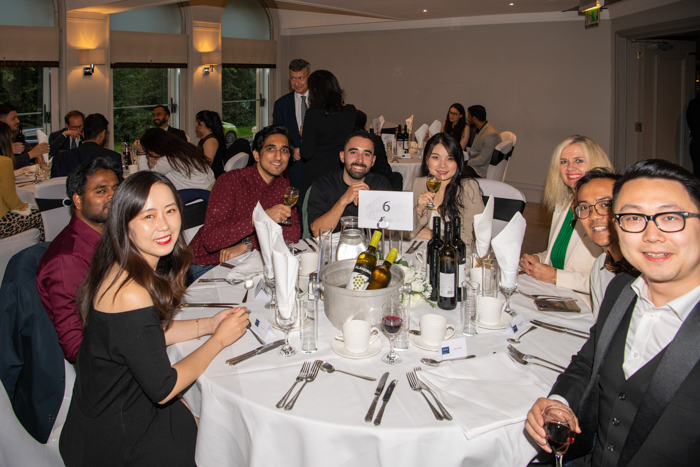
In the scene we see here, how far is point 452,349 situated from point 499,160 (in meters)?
5.37

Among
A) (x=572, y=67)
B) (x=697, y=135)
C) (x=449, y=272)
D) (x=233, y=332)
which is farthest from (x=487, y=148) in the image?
(x=233, y=332)

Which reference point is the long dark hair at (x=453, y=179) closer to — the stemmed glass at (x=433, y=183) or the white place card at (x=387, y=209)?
the stemmed glass at (x=433, y=183)

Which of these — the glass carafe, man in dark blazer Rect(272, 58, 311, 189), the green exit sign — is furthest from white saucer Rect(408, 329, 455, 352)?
the green exit sign

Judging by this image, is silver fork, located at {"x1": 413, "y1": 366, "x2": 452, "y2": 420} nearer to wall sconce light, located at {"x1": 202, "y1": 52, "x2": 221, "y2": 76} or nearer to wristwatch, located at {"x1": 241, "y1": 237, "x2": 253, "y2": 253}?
wristwatch, located at {"x1": 241, "y1": 237, "x2": 253, "y2": 253}

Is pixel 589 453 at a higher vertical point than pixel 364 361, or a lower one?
lower

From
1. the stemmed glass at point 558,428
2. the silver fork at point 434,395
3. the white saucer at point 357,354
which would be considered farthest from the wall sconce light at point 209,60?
the stemmed glass at point 558,428

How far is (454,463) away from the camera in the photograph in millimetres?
1372

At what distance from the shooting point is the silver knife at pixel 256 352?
65.7 inches

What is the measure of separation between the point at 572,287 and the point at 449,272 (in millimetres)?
696

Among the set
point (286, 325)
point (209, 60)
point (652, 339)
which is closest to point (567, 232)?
point (652, 339)

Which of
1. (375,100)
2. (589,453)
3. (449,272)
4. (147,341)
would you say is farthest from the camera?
(375,100)

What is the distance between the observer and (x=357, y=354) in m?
1.68

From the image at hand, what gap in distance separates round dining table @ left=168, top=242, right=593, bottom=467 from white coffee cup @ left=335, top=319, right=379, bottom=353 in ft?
0.12

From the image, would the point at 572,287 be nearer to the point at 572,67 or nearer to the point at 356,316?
the point at 356,316
